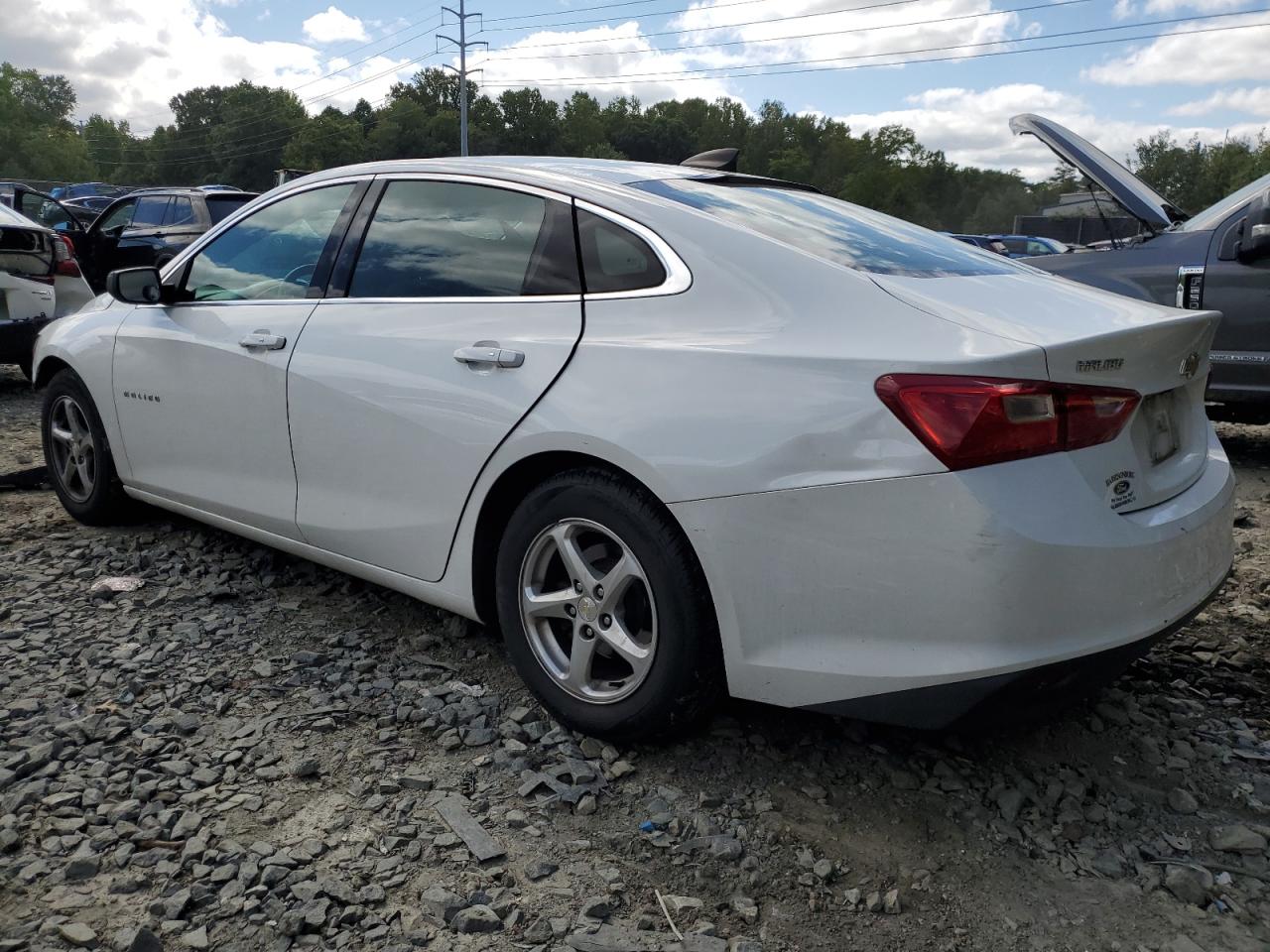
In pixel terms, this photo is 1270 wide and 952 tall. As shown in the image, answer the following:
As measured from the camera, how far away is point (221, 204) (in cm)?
1204

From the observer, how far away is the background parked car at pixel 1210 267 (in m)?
5.73

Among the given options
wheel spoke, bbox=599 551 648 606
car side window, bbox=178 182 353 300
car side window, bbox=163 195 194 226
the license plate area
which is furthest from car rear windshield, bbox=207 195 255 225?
the license plate area

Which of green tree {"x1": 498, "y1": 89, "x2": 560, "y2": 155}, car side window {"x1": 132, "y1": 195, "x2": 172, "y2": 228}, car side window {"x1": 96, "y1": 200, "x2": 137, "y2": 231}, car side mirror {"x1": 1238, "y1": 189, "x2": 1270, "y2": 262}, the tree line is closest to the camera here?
car side mirror {"x1": 1238, "y1": 189, "x2": 1270, "y2": 262}

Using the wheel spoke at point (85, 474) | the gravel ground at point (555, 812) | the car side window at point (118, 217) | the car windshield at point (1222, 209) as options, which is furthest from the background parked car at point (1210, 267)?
the car side window at point (118, 217)

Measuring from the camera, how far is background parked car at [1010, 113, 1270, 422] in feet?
18.8

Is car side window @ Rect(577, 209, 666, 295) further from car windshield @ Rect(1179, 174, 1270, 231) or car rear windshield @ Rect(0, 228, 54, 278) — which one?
car rear windshield @ Rect(0, 228, 54, 278)

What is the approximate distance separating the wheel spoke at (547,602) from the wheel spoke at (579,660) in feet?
0.25

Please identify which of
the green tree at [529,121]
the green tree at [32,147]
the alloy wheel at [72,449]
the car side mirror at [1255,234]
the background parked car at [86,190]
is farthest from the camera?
the green tree at [529,121]

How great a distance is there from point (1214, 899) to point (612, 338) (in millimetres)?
1851

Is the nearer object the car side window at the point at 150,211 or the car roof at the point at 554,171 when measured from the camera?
the car roof at the point at 554,171

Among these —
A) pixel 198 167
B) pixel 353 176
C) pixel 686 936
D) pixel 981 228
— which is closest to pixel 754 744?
pixel 686 936

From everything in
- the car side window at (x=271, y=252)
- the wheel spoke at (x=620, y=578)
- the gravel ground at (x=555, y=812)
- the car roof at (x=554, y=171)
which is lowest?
the gravel ground at (x=555, y=812)

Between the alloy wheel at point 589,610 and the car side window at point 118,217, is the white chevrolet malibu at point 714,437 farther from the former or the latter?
the car side window at point 118,217

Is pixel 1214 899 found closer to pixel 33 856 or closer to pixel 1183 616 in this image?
pixel 1183 616
